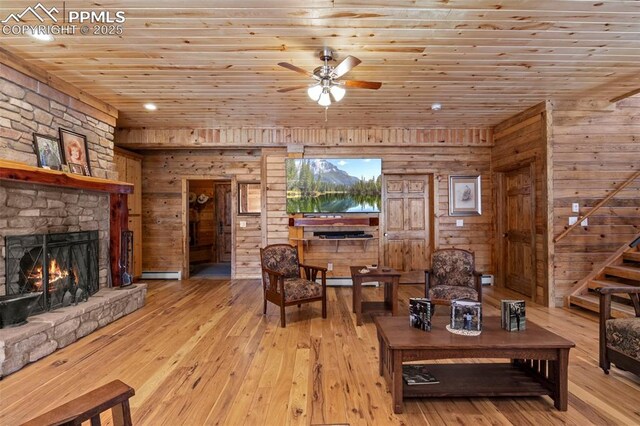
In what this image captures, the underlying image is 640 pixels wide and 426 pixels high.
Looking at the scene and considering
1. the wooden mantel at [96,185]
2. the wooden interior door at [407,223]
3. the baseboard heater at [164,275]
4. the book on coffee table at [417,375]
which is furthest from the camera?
the baseboard heater at [164,275]

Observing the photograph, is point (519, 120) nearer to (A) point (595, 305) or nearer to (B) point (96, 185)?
(A) point (595, 305)

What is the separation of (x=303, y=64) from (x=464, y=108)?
2.72 meters

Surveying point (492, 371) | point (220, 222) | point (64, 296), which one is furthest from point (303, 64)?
point (220, 222)

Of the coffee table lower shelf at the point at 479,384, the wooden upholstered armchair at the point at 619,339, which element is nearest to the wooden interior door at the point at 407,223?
the wooden upholstered armchair at the point at 619,339

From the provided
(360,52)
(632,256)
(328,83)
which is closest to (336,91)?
(328,83)

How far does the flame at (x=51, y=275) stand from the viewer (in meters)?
3.10

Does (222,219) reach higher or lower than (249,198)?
lower

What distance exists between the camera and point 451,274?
3.92 meters

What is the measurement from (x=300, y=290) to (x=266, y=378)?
53.0 inches

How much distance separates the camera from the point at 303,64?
10.8 feet

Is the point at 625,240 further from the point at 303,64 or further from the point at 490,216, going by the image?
the point at 303,64

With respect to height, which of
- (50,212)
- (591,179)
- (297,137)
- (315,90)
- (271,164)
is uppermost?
(297,137)

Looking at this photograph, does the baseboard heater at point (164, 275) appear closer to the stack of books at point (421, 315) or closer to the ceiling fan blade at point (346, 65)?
the ceiling fan blade at point (346, 65)

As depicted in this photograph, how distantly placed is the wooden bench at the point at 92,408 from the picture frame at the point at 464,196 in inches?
224
